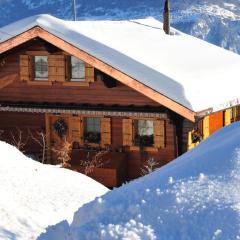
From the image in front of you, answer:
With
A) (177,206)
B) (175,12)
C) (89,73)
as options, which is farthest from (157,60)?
(175,12)

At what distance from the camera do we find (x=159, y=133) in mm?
13703

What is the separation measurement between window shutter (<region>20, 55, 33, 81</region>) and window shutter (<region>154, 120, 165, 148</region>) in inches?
145

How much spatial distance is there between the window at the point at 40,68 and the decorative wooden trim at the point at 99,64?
1.02 m

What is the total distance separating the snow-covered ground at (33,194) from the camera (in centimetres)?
684

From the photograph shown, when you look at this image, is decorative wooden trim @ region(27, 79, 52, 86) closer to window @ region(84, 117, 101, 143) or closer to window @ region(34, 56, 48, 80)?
window @ region(34, 56, 48, 80)

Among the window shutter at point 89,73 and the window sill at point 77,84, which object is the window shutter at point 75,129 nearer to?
the window sill at point 77,84

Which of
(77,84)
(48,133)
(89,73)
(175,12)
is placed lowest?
(175,12)

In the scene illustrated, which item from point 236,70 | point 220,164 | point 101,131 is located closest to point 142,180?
point 220,164

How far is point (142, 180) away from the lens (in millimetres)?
4691

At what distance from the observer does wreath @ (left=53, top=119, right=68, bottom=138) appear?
48.4 ft

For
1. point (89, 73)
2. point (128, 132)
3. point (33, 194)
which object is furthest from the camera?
point (89, 73)

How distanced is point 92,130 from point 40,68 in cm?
218

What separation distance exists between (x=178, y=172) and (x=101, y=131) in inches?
389

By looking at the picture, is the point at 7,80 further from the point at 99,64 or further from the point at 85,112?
the point at 99,64
